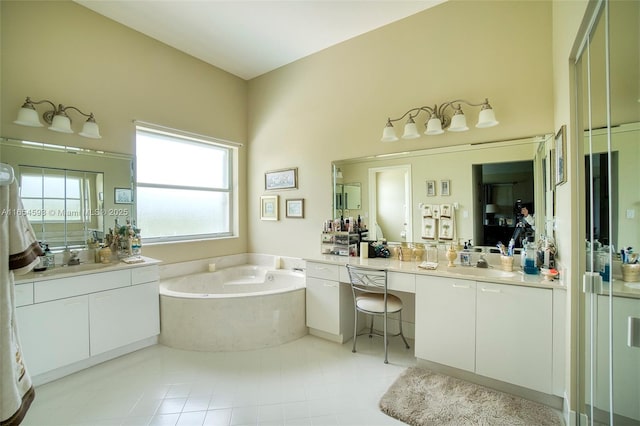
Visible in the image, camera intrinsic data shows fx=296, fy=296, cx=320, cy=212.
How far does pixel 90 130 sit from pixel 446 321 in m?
3.49

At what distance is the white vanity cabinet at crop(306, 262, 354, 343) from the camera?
2.89 meters

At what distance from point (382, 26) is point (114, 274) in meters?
3.54

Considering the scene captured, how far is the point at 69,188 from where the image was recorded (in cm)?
275

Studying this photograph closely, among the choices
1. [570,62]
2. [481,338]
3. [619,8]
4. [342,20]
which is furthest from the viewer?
[342,20]

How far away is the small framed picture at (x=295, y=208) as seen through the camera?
3.73 m

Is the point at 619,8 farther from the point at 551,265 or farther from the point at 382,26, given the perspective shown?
the point at 382,26

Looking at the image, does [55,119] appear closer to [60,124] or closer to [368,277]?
[60,124]

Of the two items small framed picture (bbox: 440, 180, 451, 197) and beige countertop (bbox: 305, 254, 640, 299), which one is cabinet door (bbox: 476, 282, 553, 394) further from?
small framed picture (bbox: 440, 180, 451, 197)

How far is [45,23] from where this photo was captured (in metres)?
2.59

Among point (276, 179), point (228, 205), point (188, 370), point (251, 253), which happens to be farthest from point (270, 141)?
point (188, 370)

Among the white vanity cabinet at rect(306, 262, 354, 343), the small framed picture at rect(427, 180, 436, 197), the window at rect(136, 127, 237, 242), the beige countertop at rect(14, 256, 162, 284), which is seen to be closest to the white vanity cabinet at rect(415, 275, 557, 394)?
the white vanity cabinet at rect(306, 262, 354, 343)

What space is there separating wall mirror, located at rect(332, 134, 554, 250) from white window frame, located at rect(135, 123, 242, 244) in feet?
5.63

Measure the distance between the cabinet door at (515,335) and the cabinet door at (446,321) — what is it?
0.20ft

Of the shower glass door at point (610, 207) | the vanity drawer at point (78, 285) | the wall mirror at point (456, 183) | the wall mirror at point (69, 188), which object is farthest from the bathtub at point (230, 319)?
the shower glass door at point (610, 207)
